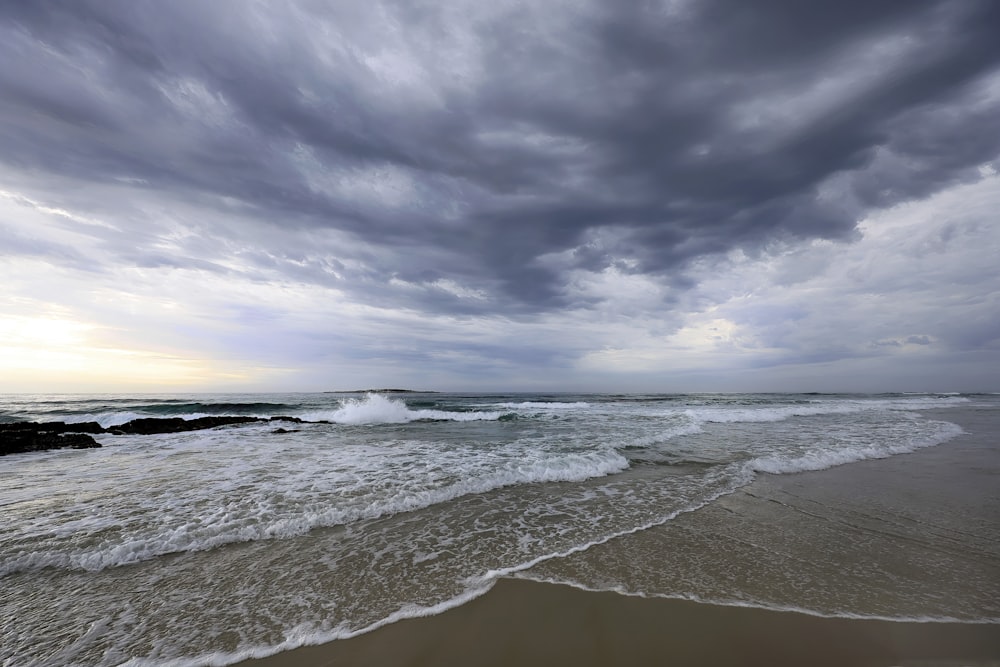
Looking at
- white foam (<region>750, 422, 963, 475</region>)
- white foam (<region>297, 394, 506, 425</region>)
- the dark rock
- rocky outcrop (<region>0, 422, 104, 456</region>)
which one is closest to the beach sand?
white foam (<region>750, 422, 963, 475</region>)

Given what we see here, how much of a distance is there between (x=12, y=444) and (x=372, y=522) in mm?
14903

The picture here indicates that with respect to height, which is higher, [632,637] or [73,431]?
[73,431]

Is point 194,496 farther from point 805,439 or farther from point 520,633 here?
point 805,439

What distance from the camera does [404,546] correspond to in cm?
476

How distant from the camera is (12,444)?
484 inches

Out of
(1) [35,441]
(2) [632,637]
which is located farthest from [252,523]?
(1) [35,441]

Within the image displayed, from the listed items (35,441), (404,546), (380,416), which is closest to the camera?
(404,546)

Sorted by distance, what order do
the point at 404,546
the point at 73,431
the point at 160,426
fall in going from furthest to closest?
the point at 160,426
the point at 73,431
the point at 404,546

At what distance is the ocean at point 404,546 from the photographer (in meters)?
3.27

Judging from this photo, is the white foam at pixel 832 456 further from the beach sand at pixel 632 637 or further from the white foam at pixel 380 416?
the white foam at pixel 380 416

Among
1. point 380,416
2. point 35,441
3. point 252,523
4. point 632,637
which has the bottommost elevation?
point 632,637

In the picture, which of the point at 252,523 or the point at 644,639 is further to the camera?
the point at 252,523

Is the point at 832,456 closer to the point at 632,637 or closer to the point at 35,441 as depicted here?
the point at 632,637

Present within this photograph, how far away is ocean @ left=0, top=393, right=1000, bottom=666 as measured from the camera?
3273 millimetres
